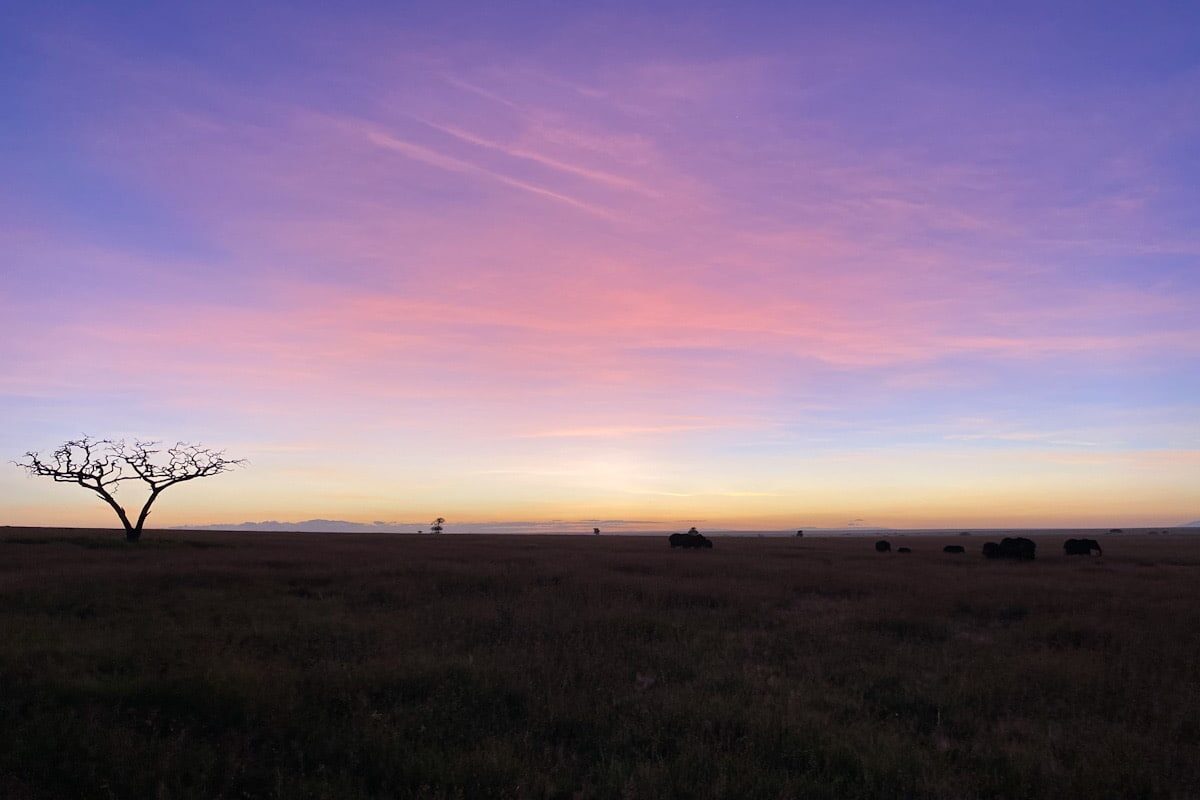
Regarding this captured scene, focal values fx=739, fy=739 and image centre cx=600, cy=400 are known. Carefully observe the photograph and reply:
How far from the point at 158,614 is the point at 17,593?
5313 millimetres

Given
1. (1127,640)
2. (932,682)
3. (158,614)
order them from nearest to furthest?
(932,682) → (1127,640) → (158,614)

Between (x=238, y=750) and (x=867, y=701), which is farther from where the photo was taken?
(x=867, y=701)

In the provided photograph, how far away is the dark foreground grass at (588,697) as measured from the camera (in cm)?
717

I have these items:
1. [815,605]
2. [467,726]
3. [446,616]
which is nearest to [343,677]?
[467,726]

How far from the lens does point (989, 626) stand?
16609 millimetres

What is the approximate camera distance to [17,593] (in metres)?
18.0

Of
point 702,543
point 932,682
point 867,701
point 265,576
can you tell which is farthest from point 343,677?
point 702,543

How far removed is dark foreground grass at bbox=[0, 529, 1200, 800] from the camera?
282 inches

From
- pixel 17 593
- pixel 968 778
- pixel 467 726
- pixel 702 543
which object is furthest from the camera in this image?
pixel 702 543

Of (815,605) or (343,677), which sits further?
(815,605)

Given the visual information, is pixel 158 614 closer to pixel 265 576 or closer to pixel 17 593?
pixel 17 593

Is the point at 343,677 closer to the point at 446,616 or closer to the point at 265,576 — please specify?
the point at 446,616

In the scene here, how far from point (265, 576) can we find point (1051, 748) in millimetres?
21892

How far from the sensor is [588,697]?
9.77 metres
